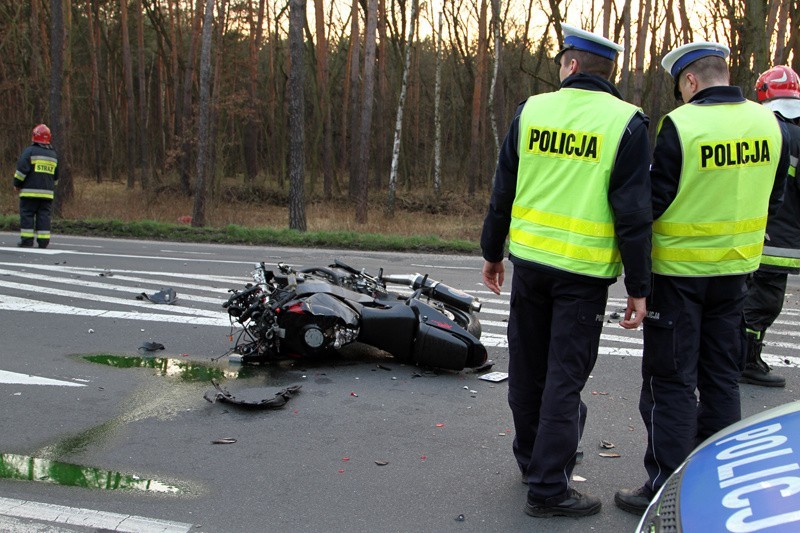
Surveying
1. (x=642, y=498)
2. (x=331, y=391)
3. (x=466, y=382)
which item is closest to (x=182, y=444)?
(x=331, y=391)

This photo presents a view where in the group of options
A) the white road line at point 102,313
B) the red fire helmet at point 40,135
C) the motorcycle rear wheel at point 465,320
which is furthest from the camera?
the red fire helmet at point 40,135

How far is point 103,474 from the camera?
3.84m

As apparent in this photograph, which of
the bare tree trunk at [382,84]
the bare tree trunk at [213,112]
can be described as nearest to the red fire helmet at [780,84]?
the bare tree trunk at [213,112]

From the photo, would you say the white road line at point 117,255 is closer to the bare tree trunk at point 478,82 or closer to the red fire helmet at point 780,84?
the red fire helmet at point 780,84

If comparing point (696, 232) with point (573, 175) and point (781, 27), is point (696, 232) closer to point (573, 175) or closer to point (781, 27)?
point (573, 175)

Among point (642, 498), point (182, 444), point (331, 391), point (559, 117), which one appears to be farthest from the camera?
point (331, 391)

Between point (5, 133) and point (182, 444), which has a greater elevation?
point (5, 133)

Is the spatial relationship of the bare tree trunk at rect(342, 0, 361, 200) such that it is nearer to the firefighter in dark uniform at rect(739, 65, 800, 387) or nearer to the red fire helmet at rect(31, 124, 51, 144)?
the red fire helmet at rect(31, 124, 51, 144)

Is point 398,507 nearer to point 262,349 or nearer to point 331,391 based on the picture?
point 331,391

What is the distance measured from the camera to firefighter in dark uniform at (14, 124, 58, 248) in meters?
12.2

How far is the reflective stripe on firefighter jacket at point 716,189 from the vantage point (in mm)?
3357

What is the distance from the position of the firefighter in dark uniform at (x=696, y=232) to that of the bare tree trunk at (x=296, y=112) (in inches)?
561

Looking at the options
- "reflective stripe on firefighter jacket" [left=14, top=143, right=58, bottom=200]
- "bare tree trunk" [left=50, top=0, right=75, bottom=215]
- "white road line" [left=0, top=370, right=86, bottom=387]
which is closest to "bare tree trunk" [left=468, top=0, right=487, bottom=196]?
"bare tree trunk" [left=50, top=0, right=75, bottom=215]

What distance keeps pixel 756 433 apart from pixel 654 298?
1.17 m
